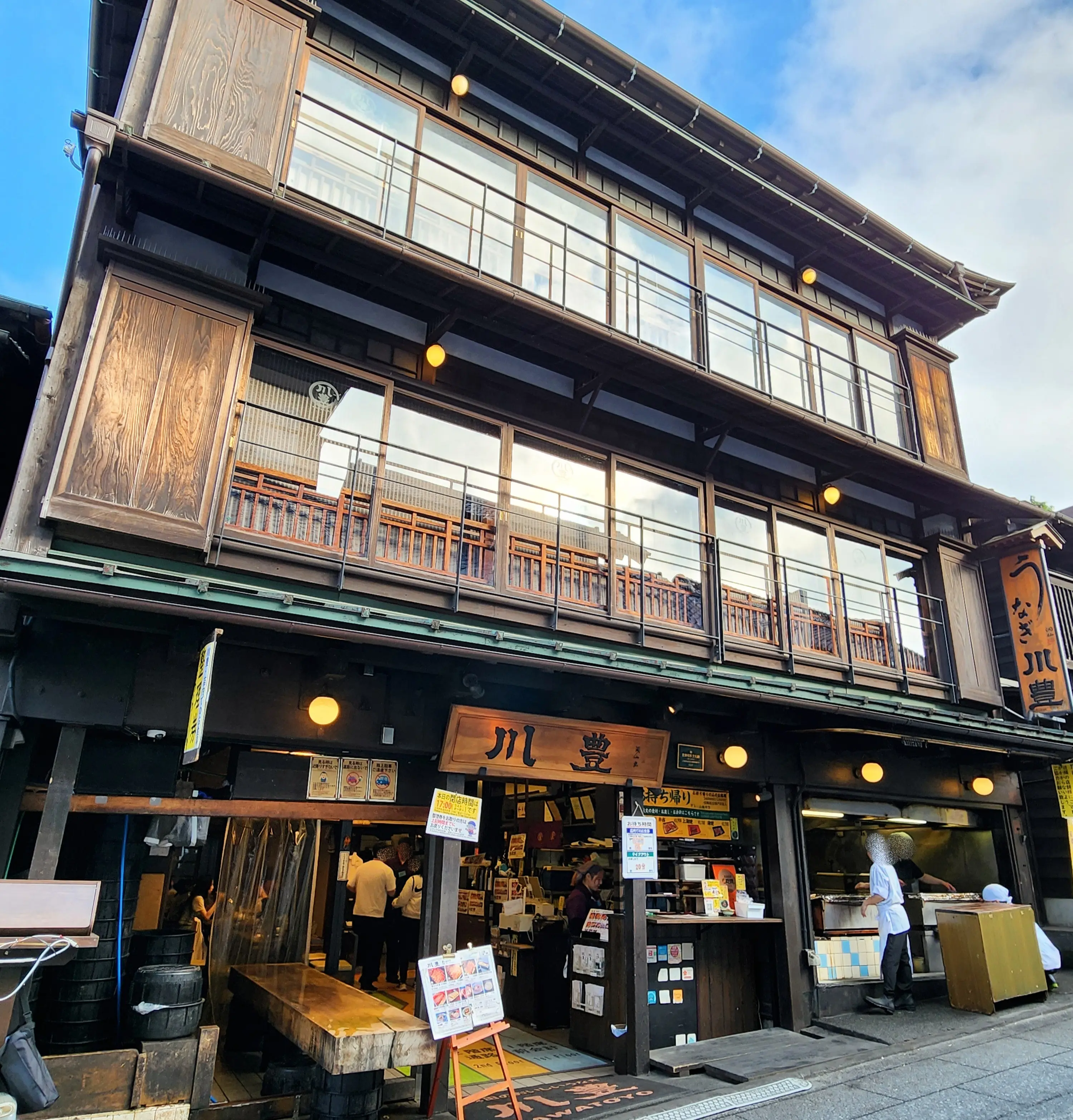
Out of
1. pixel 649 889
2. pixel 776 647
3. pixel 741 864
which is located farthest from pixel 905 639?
pixel 649 889

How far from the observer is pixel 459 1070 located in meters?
6.41

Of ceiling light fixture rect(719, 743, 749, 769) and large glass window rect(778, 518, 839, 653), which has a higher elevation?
large glass window rect(778, 518, 839, 653)

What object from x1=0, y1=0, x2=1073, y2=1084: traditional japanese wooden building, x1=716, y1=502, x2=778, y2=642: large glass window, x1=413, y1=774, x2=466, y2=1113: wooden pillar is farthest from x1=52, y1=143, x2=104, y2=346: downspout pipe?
x1=716, y1=502, x2=778, y2=642: large glass window

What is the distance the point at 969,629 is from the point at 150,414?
13110 millimetres

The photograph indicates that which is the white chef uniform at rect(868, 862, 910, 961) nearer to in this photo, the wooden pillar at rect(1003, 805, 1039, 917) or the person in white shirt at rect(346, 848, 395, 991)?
the wooden pillar at rect(1003, 805, 1039, 917)

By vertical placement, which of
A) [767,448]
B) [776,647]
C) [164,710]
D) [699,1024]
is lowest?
[699,1024]

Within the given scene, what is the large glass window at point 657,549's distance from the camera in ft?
32.7

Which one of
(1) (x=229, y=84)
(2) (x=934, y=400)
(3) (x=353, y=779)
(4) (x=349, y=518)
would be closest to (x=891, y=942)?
(3) (x=353, y=779)

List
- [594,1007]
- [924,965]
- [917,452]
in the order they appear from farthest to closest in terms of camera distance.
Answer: [917,452] → [924,965] → [594,1007]

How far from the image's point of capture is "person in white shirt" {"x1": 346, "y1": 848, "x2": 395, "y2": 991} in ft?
39.7

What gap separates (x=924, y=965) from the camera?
1202cm

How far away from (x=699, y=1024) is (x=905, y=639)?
6837mm

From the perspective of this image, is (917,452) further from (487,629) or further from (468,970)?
(468,970)

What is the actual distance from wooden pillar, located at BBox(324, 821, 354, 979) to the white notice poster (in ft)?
11.6
